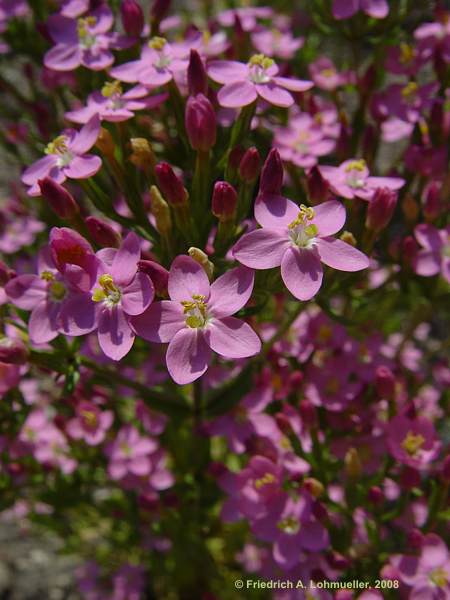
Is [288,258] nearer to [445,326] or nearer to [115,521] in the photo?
[115,521]

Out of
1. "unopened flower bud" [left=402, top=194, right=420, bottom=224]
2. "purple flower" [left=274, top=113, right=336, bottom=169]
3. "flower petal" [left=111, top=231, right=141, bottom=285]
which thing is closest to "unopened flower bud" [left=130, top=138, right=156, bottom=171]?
"flower petal" [left=111, top=231, right=141, bottom=285]

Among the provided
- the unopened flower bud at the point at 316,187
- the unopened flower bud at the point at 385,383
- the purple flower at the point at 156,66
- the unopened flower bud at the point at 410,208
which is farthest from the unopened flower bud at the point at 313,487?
the purple flower at the point at 156,66

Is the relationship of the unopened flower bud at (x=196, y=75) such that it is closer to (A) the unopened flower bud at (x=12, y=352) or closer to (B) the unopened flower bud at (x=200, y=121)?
(B) the unopened flower bud at (x=200, y=121)

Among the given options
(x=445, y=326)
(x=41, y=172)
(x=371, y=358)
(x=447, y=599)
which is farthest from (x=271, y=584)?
(x=445, y=326)

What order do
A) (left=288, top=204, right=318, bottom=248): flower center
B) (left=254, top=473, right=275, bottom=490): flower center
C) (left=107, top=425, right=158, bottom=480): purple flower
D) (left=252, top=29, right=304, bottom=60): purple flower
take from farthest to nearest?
(left=252, top=29, right=304, bottom=60): purple flower
(left=107, top=425, right=158, bottom=480): purple flower
(left=254, top=473, right=275, bottom=490): flower center
(left=288, top=204, right=318, bottom=248): flower center

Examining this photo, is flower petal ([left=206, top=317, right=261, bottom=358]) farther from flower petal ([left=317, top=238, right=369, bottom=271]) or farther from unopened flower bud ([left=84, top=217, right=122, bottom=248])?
unopened flower bud ([left=84, top=217, right=122, bottom=248])

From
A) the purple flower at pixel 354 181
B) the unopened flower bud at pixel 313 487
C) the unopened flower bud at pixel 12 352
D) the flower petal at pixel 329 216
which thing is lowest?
the unopened flower bud at pixel 313 487
